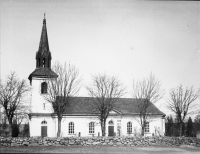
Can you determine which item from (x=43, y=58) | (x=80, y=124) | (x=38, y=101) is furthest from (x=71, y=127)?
(x=43, y=58)

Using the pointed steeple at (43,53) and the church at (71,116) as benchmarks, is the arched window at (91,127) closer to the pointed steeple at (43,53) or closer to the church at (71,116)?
the church at (71,116)

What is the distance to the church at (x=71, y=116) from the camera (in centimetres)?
4353

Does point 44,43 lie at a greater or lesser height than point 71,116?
greater

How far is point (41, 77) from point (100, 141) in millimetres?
20099

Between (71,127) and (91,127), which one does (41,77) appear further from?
(91,127)

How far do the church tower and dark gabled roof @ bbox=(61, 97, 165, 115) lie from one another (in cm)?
365

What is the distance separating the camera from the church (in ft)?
143

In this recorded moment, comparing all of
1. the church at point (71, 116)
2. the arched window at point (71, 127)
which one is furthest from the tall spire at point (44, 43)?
the arched window at point (71, 127)

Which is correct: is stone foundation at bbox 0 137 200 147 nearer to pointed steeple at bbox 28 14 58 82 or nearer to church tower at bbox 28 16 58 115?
church tower at bbox 28 16 58 115

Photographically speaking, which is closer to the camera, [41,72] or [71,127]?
[41,72]

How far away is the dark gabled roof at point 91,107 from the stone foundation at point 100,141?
49.7 ft

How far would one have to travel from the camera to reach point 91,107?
154ft

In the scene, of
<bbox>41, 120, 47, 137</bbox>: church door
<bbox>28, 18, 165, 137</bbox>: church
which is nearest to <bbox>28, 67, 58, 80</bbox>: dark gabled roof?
<bbox>28, 18, 165, 137</bbox>: church

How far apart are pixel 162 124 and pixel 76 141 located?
88.0ft
